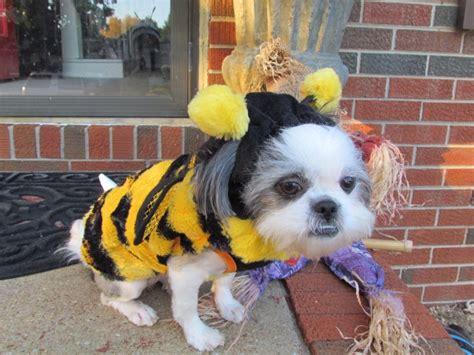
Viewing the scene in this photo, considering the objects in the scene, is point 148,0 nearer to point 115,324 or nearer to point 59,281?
point 59,281

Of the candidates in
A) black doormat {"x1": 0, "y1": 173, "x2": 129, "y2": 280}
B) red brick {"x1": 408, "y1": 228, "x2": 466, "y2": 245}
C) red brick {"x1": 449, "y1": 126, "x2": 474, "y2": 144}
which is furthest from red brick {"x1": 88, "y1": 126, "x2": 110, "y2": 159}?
red brick {"x1": 449, "y1": 126, "x2": 474, "y2": 144}

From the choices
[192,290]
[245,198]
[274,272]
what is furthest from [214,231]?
[274,272]

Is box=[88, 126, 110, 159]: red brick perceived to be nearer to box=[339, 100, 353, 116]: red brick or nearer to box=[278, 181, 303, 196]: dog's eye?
box=[339, 100, 353, 116]: red brick

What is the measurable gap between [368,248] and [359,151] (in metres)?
0.75

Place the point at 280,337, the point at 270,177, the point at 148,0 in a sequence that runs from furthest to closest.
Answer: the point at 148,0 → the point at 280,337 → the point at 270,177

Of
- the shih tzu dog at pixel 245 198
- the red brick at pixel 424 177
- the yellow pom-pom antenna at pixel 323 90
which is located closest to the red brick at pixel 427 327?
the shih tzu dog at pixel 245 198

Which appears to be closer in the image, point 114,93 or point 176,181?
point 176,181

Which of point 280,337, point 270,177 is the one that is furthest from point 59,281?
point 270,177

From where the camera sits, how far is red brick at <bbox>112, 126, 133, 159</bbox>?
2.41m

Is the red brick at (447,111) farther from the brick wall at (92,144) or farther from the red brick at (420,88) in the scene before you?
the brick wall at (92,144)

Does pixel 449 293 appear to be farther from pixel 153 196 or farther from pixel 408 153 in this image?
pixel 153 196

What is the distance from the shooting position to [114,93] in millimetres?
2602

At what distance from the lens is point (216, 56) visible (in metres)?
2.31

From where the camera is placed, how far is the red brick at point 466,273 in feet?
9.01
